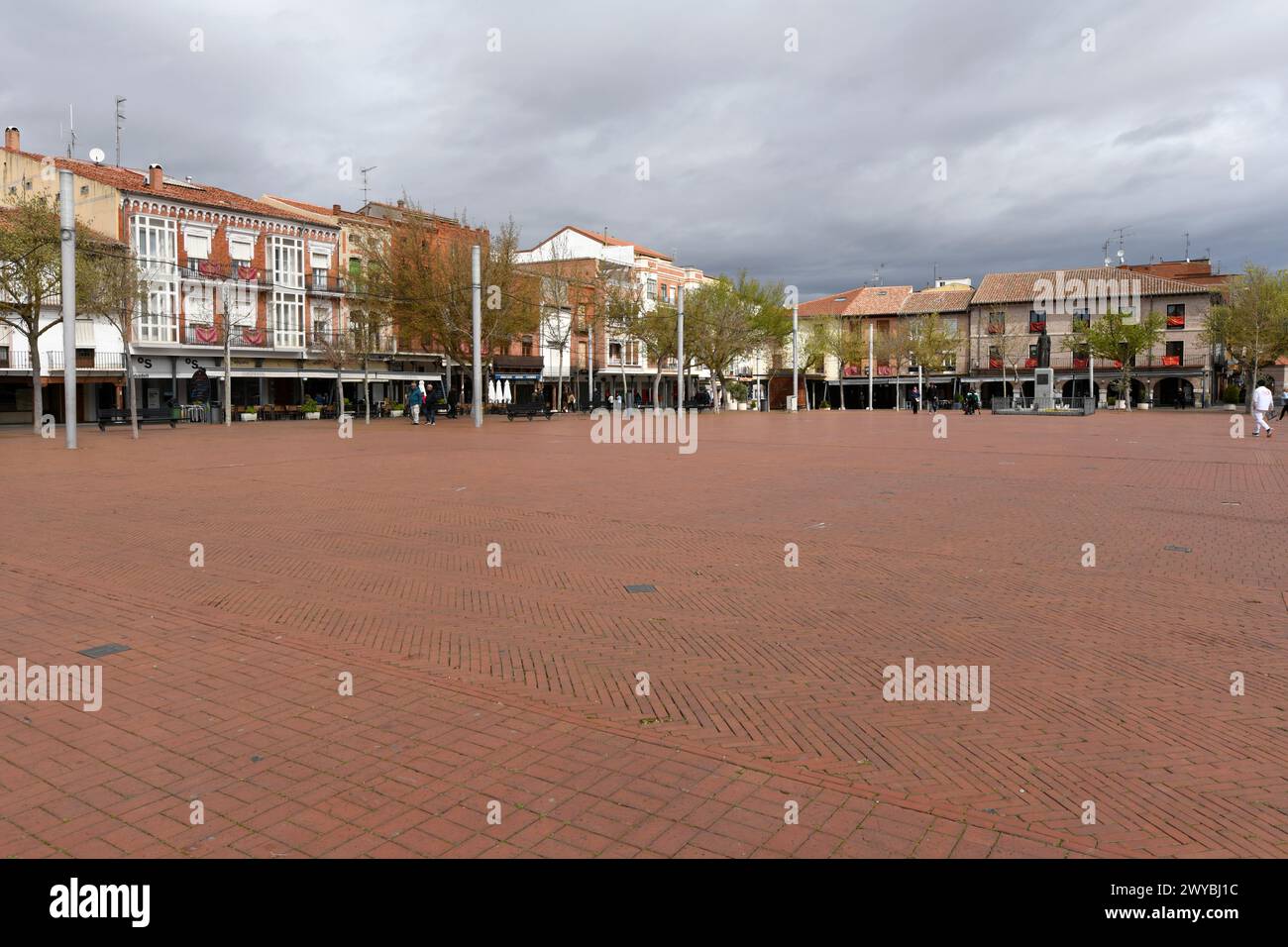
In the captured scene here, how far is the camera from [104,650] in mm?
5754

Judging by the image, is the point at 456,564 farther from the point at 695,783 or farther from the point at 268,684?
the point at 695,783

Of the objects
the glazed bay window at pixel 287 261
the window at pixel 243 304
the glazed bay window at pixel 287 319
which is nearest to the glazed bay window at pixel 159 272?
the window at pixel 243 304

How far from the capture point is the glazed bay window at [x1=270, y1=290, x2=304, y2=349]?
47719mm

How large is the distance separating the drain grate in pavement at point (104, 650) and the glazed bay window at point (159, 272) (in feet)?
135

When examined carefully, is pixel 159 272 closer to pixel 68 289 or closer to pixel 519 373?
pixel 519 373

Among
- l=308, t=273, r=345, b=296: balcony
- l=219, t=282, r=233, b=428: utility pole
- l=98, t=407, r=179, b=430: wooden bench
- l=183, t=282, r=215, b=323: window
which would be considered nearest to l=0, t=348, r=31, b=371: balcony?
l=183, t=282, r=215, b=323: window

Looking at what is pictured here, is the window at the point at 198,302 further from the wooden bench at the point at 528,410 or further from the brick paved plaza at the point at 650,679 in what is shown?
the brick paved plaza at the point at 650,679

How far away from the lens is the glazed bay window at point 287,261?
4788 centimetres

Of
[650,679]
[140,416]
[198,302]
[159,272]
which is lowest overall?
[650,679]

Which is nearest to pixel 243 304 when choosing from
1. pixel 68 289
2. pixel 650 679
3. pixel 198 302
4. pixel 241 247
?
pixel 198 302

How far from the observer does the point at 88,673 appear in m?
5.29

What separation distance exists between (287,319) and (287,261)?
3.22m

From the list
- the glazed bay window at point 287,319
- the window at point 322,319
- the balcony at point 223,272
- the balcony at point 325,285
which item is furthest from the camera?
the balcony at point 325,285

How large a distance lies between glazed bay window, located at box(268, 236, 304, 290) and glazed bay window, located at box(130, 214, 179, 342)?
17.3 ft
